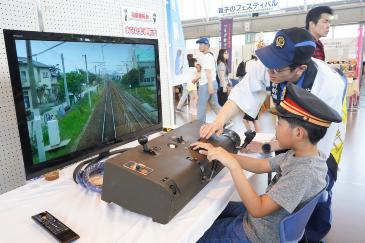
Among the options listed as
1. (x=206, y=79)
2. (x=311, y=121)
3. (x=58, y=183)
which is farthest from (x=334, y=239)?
(x=206, y=79)

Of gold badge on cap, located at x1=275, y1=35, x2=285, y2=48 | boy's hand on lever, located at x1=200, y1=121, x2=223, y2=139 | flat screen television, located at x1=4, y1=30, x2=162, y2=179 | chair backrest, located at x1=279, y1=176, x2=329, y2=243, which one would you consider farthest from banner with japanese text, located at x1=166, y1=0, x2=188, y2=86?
chair backrest, located at x1=279, y1=176, x2=329, y2=243

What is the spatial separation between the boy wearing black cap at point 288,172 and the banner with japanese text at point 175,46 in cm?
124

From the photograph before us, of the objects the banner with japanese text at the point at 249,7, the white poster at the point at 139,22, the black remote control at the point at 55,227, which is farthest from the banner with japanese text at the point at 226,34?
the black remote control at the point at 55,227

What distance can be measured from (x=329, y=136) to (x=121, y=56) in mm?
947

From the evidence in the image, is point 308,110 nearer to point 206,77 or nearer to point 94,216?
point 94,216

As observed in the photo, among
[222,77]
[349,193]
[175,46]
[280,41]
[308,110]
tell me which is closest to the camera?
[308,110]

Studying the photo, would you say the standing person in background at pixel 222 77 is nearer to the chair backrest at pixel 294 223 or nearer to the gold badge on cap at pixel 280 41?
the gold badge on cap at pixel 280 41

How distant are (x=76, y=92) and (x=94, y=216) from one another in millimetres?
426

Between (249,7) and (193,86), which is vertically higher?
(249,7)

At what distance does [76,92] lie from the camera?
0.99 meters

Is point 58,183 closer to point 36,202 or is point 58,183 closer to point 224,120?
point 36,202

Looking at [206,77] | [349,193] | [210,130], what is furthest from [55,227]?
[206,77]

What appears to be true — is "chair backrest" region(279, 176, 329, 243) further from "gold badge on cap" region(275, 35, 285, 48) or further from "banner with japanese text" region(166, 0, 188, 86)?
"banner with japanese text" region(166, 0, 188, 86)

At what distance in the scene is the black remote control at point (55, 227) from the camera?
0.73m
